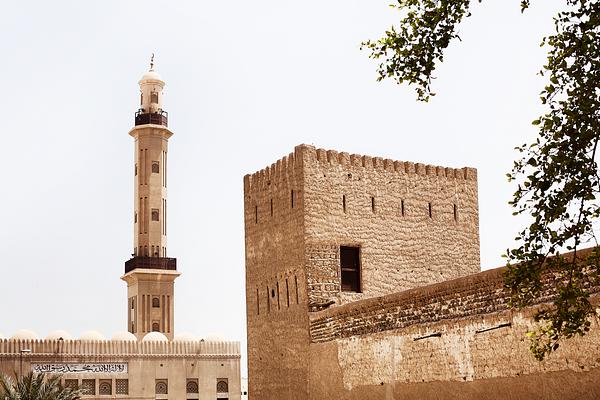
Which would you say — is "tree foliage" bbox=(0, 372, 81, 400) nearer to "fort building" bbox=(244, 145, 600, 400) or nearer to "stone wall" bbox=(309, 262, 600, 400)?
→ "fort building" bbox=(244, 145, 600, 400)

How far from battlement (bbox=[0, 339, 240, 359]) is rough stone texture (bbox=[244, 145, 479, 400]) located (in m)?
17.4

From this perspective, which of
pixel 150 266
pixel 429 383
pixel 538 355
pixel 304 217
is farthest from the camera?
pixel 150 266

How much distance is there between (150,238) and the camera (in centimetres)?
3869

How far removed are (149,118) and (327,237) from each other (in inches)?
1035

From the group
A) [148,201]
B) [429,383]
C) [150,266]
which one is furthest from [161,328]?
[429,383]

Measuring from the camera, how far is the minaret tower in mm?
38188

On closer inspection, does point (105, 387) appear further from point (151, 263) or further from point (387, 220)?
point (387, 220)

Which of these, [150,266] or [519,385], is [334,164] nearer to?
[519,385]

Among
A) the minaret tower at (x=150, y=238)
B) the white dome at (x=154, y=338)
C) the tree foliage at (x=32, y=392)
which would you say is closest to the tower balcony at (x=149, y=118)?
the minaret tower at (x=150, y=238)

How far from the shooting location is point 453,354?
36.3 ft

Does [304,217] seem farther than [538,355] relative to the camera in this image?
Yes

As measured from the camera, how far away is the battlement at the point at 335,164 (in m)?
14.9

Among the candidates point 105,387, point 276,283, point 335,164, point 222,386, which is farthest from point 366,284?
point 222,386

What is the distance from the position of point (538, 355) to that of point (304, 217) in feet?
29.4
